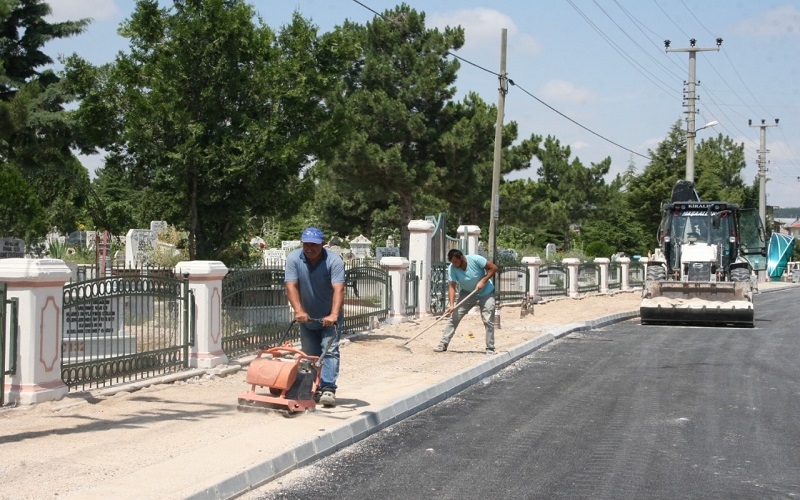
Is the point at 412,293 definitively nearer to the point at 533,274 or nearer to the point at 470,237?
the point at 470,237

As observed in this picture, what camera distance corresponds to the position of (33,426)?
8.27 m

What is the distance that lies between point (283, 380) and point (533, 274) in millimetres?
21340

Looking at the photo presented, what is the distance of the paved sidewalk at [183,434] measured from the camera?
20.8 feet

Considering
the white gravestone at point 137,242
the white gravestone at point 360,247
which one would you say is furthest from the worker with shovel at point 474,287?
the white gravestone at point 360,247

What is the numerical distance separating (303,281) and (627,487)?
3877 mm

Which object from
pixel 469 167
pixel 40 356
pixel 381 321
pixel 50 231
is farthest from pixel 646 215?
pixel 40 356

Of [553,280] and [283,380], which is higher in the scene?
[553,280]

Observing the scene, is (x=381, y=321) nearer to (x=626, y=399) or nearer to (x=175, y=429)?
(x=626, y=399)

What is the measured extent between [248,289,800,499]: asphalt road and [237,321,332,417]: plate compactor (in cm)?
82

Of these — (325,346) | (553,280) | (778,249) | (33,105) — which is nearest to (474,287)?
(325,346)

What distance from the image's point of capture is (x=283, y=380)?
878cm

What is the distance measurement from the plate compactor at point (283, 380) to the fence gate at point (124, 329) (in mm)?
2146

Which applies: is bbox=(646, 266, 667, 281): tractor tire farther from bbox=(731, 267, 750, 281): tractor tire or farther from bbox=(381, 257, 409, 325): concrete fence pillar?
bbox=(381, 257, 409, 325): concrete fence pillar

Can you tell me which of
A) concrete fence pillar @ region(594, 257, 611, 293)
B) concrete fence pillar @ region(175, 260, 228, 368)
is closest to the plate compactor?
concrete fence pillar @ region(175, 260, 228, 368)
